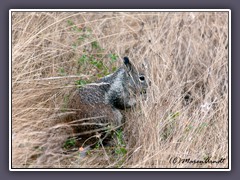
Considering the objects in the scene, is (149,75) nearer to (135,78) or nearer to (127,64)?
Answer: (135,78)

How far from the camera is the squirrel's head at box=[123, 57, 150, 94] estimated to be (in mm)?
8094

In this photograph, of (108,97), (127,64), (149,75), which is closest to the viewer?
(108,97)

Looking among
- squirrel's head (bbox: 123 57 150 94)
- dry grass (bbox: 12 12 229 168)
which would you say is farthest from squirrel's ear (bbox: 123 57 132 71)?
dry grass (bbox: 12 12 229 168)

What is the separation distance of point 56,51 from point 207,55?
2.59 metres

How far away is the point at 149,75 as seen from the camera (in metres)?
8.73

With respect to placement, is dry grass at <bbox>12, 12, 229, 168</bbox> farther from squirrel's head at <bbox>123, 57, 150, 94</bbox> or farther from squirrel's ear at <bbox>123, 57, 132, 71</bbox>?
squirrel's ear at <bbox>123, 57, 132, 71</bbox>

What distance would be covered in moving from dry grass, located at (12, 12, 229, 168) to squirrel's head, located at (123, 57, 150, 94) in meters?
0.16

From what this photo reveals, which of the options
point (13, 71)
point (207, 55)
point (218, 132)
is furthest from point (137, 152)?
point (207, 55)

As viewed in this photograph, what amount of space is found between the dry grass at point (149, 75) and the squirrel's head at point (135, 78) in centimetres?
16

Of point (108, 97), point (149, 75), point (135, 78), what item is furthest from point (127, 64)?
point (149, 75)

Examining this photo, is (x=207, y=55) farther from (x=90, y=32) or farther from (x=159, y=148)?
(x=159, y=148)

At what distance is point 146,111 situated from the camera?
7.92 m

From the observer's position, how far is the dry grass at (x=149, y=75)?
743cm

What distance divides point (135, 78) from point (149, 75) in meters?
0.57
